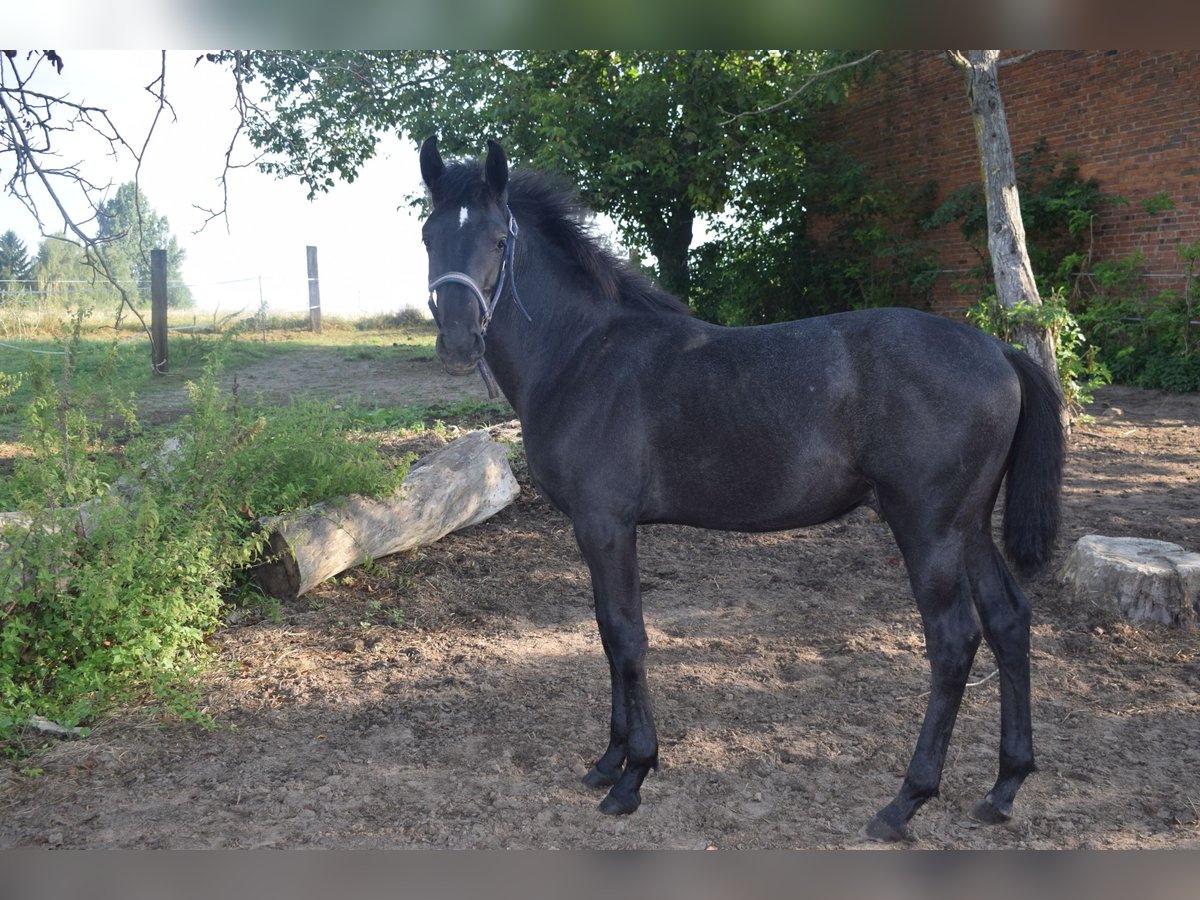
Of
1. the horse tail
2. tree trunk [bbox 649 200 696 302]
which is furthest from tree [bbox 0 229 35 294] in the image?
the horse tail

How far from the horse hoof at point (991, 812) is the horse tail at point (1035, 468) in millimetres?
Result: 849

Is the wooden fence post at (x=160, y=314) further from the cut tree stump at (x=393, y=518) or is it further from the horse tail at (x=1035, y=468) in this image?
the horse tail at (x=1035, y=468)

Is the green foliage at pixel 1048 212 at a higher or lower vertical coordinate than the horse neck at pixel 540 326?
higher

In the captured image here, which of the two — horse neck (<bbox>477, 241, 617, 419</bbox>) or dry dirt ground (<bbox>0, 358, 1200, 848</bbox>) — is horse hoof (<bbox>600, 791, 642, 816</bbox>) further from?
horse neck (<bbox>477, 241, 617, 419</bbox>)

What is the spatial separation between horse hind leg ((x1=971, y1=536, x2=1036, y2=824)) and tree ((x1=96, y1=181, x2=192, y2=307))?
10.3ft

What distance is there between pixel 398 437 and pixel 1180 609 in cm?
604

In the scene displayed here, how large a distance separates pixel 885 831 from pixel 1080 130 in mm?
12835

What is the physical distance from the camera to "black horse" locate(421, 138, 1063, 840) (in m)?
2.89

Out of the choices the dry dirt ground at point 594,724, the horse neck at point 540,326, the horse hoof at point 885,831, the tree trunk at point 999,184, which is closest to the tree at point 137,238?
the horse neck at point 540,326

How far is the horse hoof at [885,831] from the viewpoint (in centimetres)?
291

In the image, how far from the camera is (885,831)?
293cm

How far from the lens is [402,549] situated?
5.59 metres

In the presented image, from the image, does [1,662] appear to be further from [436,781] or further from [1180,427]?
[1180,427]
